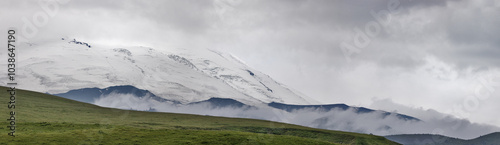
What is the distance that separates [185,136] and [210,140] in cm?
673

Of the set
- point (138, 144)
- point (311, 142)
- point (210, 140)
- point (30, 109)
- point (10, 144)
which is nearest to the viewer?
point (10, 144)

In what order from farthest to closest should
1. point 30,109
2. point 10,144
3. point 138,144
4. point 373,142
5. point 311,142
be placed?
point 30,109
point 373,142
point 311,142
point 138,144
point 10,144

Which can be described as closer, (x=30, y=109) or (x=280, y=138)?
(x=280, y=138)

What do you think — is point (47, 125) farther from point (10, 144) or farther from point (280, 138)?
point (280, 138)

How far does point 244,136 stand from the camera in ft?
343

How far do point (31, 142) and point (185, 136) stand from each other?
107ft

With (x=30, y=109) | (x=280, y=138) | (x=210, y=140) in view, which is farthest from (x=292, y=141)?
(x=30, y=109)

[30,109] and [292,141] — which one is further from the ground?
[30,109]

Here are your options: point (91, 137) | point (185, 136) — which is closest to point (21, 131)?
point (91, 137)

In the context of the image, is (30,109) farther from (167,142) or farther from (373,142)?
(373,142)

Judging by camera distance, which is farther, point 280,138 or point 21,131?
point 280,138

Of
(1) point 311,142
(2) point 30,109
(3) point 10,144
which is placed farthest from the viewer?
(2) point 30,109

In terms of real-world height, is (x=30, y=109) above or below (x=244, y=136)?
above

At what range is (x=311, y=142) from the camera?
108500 millimetres
